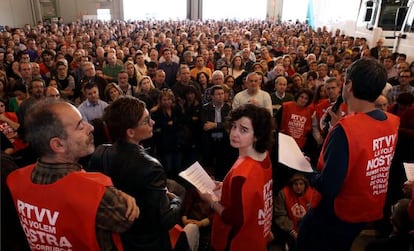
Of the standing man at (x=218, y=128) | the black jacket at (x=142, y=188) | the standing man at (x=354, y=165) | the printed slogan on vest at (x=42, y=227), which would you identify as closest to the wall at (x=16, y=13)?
the standing man at (x=218, y=128)

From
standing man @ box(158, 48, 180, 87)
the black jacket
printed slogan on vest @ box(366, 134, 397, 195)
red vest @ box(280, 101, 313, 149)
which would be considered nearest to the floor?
red vest @ box(280, 101, 313, 149)

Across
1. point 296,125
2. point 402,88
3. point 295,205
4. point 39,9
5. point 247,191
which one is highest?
point 39,9

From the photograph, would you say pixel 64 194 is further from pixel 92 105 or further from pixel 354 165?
pixel 92 105

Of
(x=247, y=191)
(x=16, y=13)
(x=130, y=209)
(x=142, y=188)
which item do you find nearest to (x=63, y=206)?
(x=130, y=209)

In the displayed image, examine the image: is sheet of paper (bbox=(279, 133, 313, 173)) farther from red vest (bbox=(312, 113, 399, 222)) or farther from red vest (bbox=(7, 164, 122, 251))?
red vest (bbox=(7, 164, 122, 251))

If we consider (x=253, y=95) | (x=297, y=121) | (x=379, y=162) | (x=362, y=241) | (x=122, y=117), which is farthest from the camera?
(x=253, y=95)

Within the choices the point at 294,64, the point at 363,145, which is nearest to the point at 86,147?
the point at 363,145

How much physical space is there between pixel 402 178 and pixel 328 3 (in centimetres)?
1453

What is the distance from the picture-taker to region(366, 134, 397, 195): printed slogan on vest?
1.75 m

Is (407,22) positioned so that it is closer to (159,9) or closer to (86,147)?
(86,147)

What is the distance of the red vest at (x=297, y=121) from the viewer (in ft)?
13.2

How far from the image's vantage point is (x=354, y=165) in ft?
5.67

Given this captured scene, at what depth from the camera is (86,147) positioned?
1406mm

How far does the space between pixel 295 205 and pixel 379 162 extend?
1514mm
